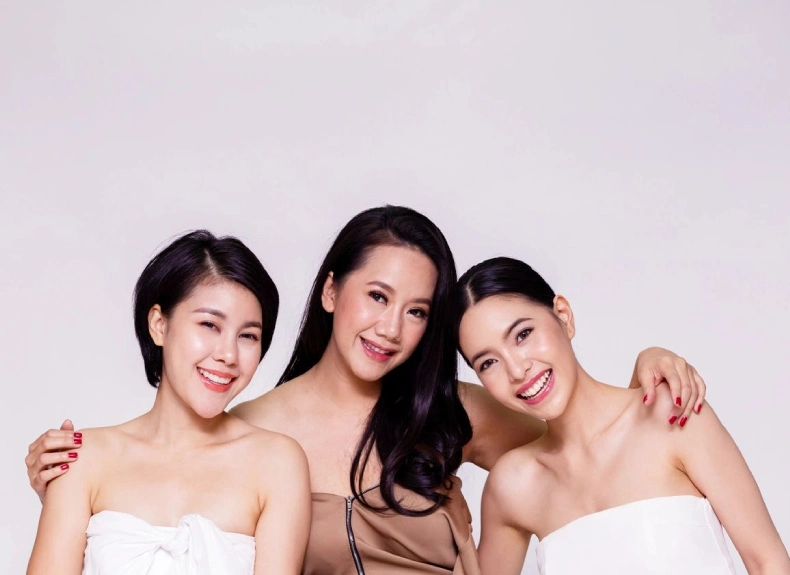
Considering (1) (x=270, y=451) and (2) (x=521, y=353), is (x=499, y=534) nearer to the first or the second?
(2) (x=521, y=353)

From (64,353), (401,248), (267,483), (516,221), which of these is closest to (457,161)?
(516,221)

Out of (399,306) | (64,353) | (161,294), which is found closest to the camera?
(161,294)

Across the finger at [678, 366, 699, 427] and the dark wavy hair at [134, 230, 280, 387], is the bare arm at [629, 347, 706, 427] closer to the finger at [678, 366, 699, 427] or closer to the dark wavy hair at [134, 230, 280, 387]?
the finger at [678, 366, 699, 427]

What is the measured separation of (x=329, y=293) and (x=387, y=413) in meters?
0.49

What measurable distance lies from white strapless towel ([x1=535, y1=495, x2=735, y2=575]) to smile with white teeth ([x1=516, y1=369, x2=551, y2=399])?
417mm

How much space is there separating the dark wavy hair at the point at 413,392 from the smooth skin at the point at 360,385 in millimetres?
45

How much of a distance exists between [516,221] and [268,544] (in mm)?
2468

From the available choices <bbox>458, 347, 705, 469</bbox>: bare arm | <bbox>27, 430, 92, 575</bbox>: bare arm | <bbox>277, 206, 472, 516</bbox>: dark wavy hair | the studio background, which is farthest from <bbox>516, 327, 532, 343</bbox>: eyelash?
the studio background

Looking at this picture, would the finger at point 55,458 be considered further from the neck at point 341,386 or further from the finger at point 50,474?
the neck at point 341,386

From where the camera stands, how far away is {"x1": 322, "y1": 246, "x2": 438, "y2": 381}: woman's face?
387 centimetres

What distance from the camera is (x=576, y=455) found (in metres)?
3.62

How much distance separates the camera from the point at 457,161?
547 centimetres

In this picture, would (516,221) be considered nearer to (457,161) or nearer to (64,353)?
(457,161)

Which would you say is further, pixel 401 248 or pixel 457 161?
pixel 457 161
